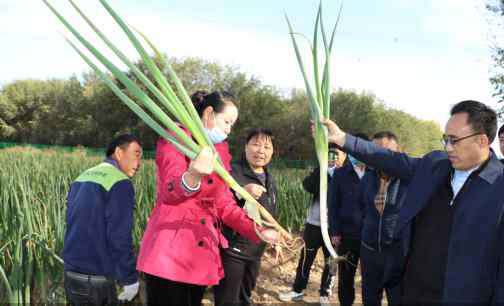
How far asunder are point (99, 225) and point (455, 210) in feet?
5.52

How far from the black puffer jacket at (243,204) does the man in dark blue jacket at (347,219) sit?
2.68 feet

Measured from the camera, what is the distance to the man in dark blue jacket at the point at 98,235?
199cm

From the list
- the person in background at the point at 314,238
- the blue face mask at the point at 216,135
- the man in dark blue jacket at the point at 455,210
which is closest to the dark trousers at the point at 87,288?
the blue face mask at the point at 216,135

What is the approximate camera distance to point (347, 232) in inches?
134

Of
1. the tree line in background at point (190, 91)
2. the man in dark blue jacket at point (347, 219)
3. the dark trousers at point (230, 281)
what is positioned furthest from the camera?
the tree line in background at point (190, 91)

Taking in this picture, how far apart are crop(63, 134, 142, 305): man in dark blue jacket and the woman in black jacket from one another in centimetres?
57

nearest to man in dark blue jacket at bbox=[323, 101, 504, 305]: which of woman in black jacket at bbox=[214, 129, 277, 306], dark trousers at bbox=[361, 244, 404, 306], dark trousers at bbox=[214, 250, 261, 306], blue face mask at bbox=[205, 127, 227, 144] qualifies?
blue face mask at bbox=[205, 127, 227, 144]

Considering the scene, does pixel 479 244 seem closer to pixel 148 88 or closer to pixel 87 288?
pixel 148 88

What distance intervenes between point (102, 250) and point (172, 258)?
55 cm

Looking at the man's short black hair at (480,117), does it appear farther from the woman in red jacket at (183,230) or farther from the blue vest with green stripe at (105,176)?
the blue vest with green stripe at (105,176)

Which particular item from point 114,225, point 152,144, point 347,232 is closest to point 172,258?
A: point 114,225

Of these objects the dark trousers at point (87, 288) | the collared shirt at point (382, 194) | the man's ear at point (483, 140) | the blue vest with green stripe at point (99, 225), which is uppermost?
the man's ear at point (483, 140)

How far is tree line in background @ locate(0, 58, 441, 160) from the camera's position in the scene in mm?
19938

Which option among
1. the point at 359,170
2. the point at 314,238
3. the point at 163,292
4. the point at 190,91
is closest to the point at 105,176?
the point at 163,292
